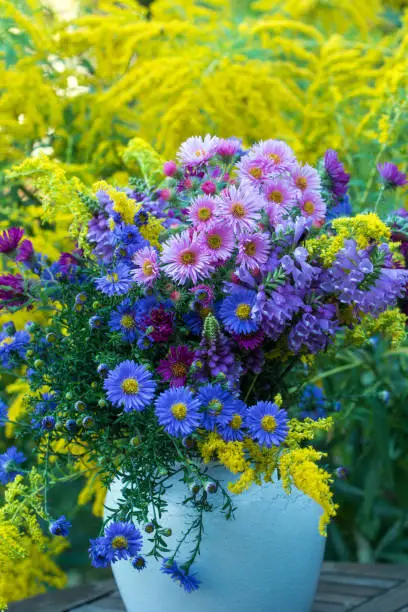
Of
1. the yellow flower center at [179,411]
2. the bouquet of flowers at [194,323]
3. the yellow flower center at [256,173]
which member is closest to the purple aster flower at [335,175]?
the bouquet of flowers at [194,323]

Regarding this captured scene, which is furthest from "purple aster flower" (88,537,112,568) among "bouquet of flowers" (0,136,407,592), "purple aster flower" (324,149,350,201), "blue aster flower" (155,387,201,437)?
"purple aster flower" (324,149,350,201)

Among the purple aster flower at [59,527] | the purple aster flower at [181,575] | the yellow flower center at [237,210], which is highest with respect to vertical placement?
the yellow flower center at [237,210]

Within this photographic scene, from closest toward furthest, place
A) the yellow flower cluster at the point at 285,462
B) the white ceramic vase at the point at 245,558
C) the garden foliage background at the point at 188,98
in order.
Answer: the yellow flower cluster at the point at 285,462, the white ceramic vase at the point at 245,558, the garden foliage background at the point at 188,98

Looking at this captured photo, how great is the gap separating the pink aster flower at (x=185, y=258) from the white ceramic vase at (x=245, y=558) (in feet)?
0.69

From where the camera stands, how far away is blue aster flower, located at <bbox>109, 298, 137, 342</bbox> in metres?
0.80

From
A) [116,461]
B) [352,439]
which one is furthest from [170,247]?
[352,439]

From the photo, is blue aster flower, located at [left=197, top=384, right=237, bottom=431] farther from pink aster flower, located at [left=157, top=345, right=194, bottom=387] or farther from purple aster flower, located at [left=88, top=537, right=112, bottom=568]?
purple aster flower, located at [left=88, top=537, right=112, bottom=568]

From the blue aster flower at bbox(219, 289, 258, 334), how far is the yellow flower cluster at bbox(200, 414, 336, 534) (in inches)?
4.0

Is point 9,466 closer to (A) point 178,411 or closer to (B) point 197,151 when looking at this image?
(A) point 178,411

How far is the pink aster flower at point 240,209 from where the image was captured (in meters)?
0.77

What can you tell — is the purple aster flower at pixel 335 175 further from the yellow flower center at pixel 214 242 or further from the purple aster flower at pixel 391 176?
the yellow flower center at pixel 214 242

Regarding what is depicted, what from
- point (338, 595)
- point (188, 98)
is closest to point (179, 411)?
point (338, 595)

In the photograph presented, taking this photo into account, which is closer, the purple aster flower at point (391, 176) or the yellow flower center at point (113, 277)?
the yellow flower center at point (113, 277)

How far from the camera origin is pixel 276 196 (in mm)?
813
